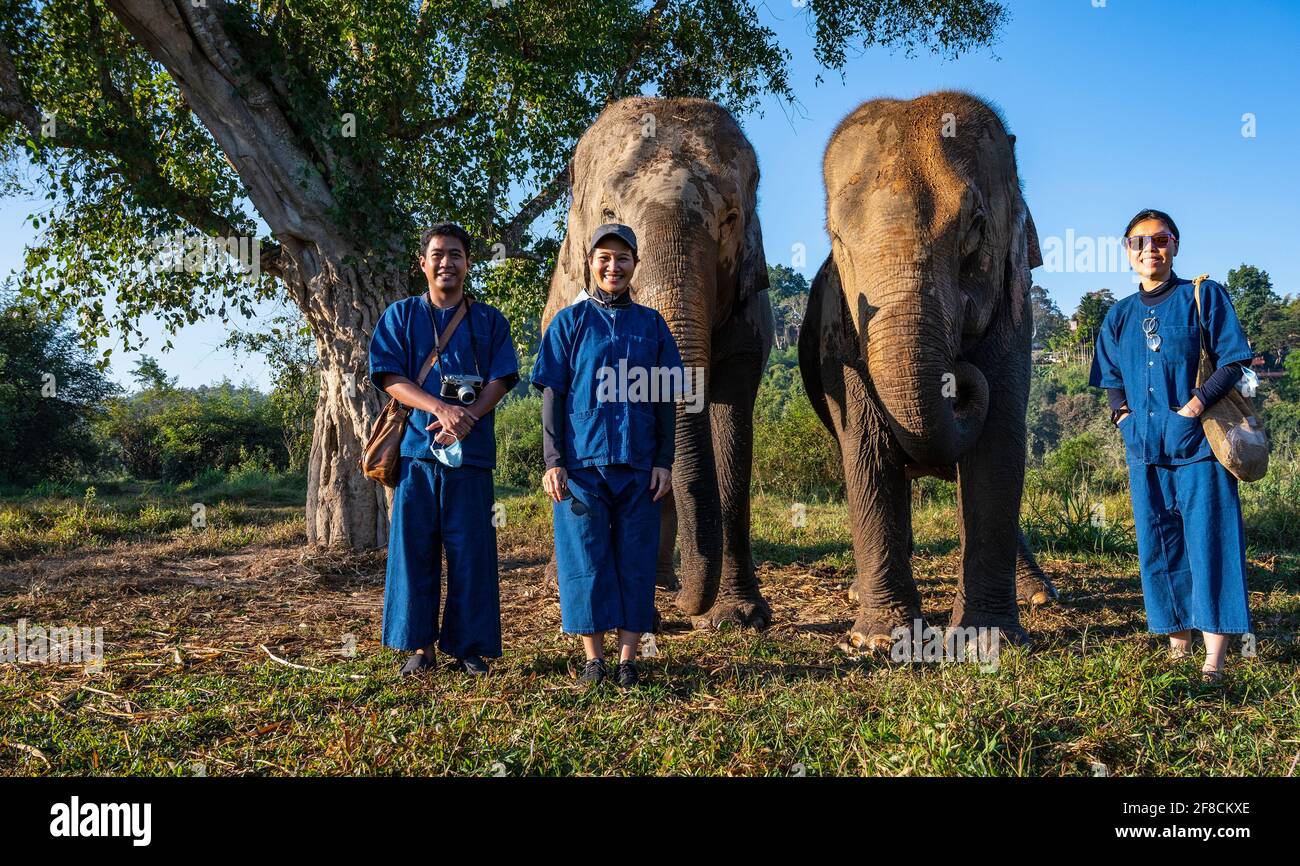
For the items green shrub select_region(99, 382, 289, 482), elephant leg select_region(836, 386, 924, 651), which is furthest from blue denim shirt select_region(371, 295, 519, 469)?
green shrub select_region(99, 382, 289, 482)

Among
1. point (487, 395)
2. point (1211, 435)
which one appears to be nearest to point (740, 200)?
point (487, 395)

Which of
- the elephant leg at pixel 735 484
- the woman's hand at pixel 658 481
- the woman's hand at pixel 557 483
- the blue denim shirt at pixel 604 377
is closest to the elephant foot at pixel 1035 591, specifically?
the elephant leg at pixel 735 484

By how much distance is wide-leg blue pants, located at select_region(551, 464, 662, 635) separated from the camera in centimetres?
458

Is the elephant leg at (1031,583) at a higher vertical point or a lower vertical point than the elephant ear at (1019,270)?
lower

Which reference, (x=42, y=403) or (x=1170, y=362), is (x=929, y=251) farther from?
(x=42, y=403)

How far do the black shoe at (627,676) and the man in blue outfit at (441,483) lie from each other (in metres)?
0.71

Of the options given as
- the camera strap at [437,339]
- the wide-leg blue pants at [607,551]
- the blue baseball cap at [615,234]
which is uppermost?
the blue baseball cap at [615,234]

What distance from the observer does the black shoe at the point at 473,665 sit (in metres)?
4.70

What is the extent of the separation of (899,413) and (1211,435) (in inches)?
60.2

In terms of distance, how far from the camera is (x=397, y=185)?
970 cm

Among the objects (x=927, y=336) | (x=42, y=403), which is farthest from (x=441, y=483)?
(x=42, y=403)

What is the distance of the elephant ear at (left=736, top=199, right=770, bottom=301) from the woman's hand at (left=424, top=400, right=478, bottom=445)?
2698 millimetres

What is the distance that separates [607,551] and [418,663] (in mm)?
1169
